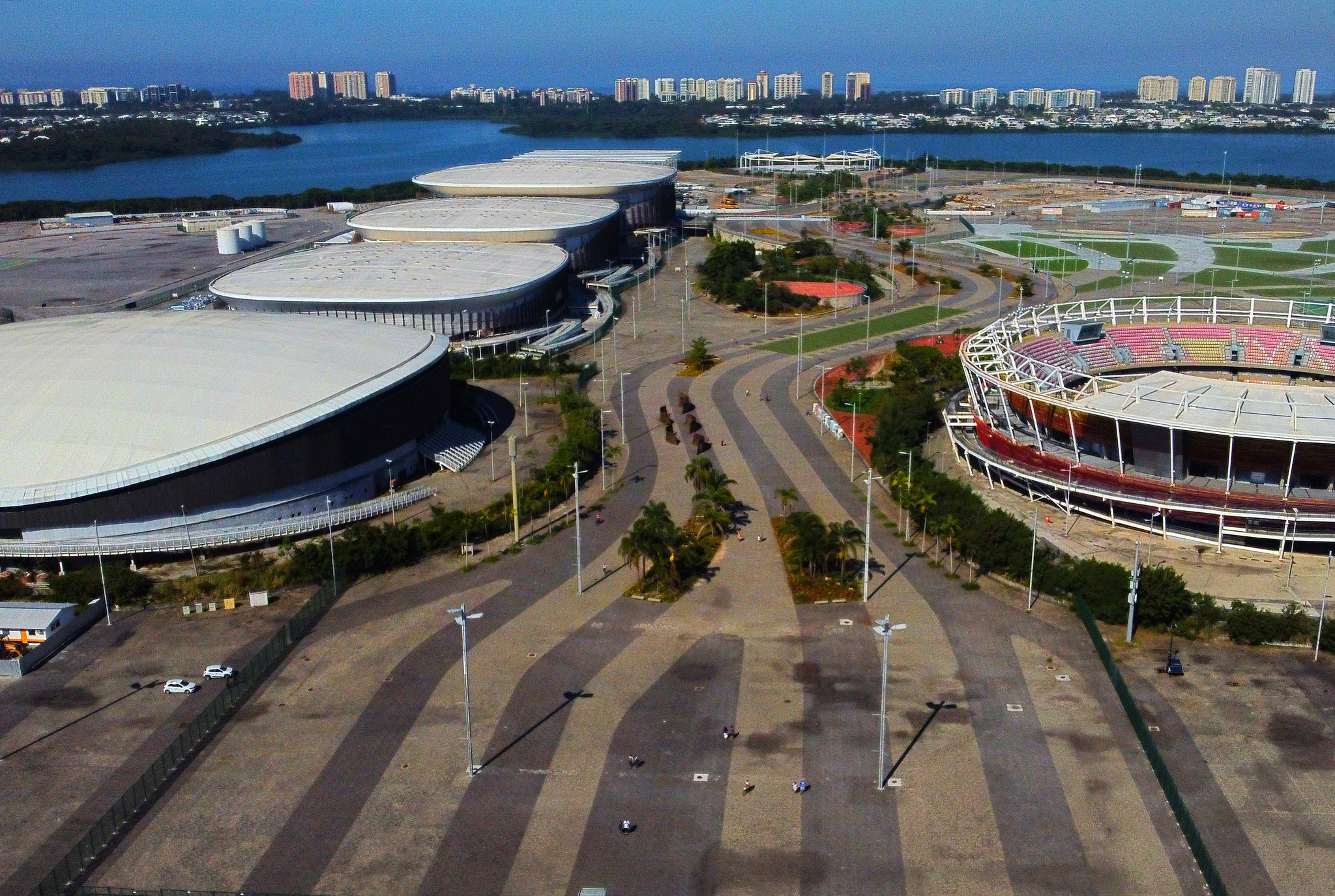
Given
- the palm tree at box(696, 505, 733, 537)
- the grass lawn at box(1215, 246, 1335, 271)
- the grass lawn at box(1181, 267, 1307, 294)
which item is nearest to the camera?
the palm tree at box(696, 505, 733, 537)

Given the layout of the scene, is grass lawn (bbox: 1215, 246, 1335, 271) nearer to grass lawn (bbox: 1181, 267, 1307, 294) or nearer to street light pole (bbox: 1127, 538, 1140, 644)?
grass lawn (bbox: 1181, 267, 1307, 294)

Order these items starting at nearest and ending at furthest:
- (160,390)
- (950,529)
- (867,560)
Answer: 1. (867,560)
2. (950,529)
3. (160,390)

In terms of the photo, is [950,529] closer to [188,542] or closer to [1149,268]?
[188,542]

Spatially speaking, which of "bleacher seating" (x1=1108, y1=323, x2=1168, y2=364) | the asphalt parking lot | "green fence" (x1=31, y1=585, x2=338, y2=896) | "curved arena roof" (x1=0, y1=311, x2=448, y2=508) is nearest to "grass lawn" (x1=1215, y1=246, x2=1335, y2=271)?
"bleacher seating" (x1=1108, y1=323, x2=1168, y2=364)

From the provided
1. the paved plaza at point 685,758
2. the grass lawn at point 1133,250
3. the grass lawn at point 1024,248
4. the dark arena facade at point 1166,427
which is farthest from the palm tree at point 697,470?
the grass lawn at point 1024,248

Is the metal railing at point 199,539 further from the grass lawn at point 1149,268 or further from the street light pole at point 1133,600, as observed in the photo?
the grass lawn at point 1149,268

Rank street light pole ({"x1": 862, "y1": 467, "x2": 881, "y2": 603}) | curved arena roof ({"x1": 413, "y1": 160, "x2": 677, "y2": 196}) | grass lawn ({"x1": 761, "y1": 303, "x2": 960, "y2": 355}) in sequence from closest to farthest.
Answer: street light pole ({"x1": 862, "y1": 467, "x2": 881, "y2": 603})
grass lawn ({"x1": 761, "y1": 303, "x2": 960, "y2": 355})
curved arena roof ({"x1": 413, "y1": 160, "x2": 677, "y2": 196})

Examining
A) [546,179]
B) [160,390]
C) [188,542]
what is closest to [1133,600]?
[188,542]
